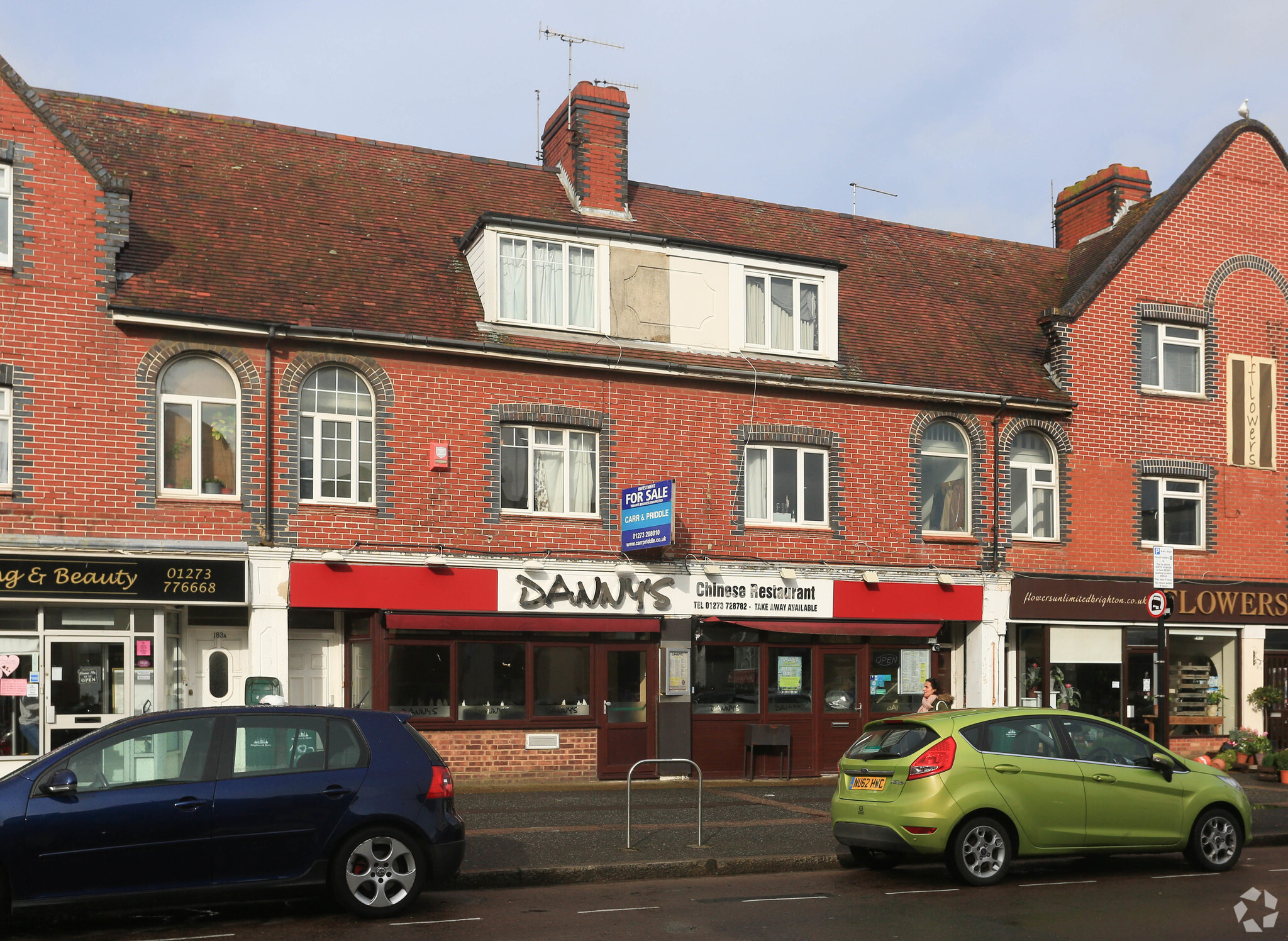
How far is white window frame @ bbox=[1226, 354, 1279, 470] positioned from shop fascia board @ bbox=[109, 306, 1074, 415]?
3543mm

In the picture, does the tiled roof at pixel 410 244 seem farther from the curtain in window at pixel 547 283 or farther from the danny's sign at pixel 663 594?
the danny's sign at pixel 663 594

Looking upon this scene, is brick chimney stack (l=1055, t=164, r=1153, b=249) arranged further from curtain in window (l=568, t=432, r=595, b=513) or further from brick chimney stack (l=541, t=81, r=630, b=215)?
curtain in window (l=568, t=432, r=595, b=513)

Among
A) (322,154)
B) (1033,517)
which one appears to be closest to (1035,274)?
(1033,517)

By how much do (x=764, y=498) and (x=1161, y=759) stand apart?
9.62 m

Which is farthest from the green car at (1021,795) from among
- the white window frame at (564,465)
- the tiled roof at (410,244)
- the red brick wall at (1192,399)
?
the red brick wall at (1192,399)

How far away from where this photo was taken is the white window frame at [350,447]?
60.2ft

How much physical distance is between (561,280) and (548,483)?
3069 millimetres

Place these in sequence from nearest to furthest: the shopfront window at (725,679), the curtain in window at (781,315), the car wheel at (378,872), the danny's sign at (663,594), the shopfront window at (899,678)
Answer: the car wheel at (378,872) → the danny's sign at (663,594) → the shopfront window at (725,679) → the curtain in window at (781,315) → the shopfront window at (899,678)

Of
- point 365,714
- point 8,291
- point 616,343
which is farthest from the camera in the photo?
point 616,343

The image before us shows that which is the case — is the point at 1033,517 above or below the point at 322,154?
below

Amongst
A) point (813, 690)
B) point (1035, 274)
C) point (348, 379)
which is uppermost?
point (1035, 274)

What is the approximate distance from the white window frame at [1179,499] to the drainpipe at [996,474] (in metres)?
3.02

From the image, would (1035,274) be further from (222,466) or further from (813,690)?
(222,466)

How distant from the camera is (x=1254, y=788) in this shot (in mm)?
20188
